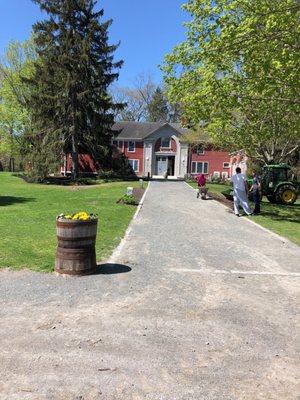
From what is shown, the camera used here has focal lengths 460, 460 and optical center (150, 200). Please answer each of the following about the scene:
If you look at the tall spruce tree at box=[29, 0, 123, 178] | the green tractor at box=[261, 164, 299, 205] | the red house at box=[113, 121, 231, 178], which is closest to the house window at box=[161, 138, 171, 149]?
the red house at box=[113, 121, 231, 178]

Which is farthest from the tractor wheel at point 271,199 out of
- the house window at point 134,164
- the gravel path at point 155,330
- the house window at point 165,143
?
the house window at point 134,164

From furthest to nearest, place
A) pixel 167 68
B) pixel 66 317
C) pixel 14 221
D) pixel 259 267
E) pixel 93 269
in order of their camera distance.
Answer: pixel 167 68 < pixel 14 221 < pixel 259 267 < pixel 93 269 < pixel 66 317

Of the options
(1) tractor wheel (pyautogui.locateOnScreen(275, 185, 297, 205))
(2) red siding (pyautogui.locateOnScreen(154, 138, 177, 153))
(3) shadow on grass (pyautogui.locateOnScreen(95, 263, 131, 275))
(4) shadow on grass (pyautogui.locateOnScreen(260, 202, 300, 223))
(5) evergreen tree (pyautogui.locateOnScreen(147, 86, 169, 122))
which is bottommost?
(4) shadow on grass (pyautogui.locateOnScreen(260, 202, 300, 223))

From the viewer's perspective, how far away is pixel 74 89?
133 feet

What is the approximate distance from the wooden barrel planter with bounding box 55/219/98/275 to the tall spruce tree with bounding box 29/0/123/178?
3286 cm

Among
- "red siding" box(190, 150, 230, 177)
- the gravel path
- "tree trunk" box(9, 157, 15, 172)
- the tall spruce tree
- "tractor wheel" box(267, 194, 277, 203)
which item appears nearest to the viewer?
the gravel path

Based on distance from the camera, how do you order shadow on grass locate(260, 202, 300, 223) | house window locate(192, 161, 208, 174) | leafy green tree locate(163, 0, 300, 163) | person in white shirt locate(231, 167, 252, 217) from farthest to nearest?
house window locate(192, 161, 208, 174) → person in white shirt locate(231, 167, 252, 217) → shadow on grass locate(260, 202, 300, 223) → leafy green tree locate(163, 0, 300, 163)

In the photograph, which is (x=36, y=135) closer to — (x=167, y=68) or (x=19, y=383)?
(x=167, y=68)

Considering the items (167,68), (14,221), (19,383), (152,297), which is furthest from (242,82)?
(19,383)

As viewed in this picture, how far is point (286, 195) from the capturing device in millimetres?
26547

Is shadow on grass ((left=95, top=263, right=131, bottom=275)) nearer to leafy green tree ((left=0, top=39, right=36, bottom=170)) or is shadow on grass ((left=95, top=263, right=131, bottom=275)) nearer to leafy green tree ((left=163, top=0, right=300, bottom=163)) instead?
leafy green tree ((left=163, top=0, right=300, bottom=163))

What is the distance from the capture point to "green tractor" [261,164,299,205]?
26.5 meters

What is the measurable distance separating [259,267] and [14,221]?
8.56 m

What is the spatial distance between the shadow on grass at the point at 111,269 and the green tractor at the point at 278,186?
17.6 m
